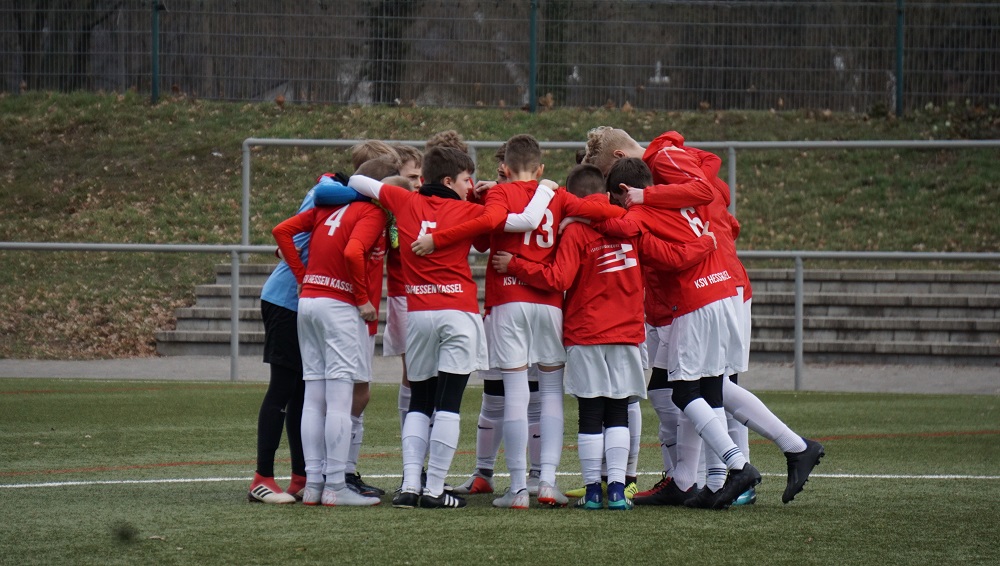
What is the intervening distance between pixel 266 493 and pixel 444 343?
108 cm

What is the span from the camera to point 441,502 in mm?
5750

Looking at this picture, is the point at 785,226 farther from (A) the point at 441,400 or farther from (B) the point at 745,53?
(A) the point at 441,400

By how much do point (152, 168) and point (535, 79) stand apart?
18.8 ft

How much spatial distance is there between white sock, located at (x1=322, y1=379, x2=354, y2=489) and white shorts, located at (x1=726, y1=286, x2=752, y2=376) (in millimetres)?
1759

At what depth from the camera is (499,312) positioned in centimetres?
595

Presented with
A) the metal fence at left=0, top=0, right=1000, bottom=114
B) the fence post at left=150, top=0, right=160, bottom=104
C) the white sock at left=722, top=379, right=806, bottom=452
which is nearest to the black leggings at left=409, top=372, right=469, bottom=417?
the white sock at left=722, top=379, right=806, bottom=452

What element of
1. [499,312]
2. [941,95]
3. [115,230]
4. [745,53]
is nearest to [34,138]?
[115,230]

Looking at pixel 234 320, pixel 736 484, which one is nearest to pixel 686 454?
pixel 736 484

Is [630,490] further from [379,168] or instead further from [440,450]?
[379,168]

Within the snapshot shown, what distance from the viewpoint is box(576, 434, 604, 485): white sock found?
5.79 m

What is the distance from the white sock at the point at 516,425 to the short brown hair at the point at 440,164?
0.94 metres

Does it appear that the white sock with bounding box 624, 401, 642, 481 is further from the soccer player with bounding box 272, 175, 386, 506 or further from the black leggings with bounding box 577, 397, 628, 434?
the soccer player with bounding box 272, 175, 386, 506

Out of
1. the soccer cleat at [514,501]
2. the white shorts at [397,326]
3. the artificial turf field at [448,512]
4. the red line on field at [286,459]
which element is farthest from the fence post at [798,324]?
the soccer cleat at [514,501]

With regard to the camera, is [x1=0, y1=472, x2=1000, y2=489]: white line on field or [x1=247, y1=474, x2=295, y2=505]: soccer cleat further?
[x1=0, y1=472, x2=1000, y2=489]: white line on field
